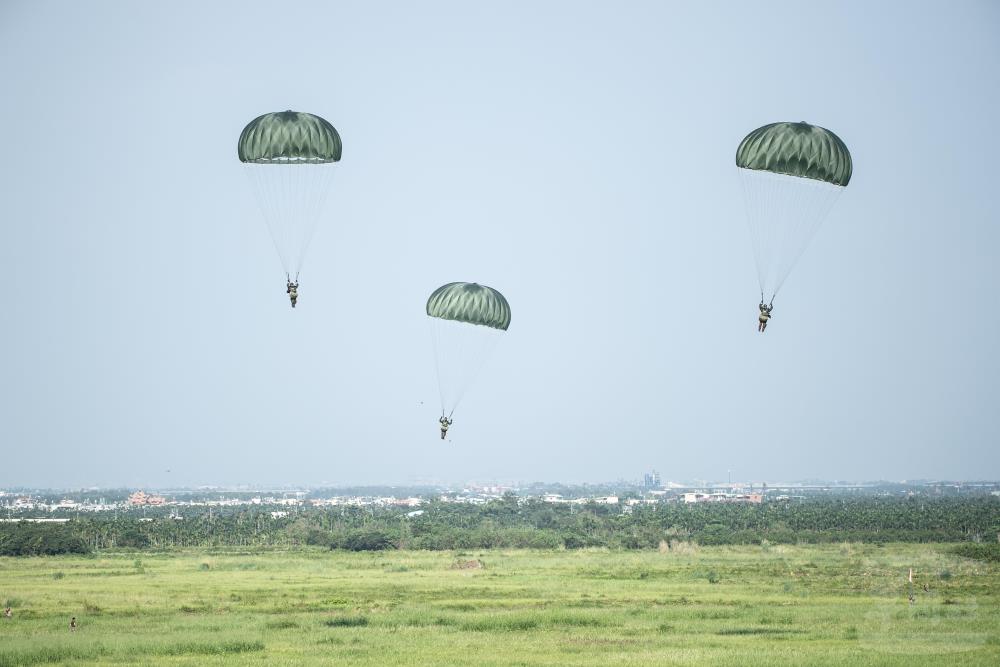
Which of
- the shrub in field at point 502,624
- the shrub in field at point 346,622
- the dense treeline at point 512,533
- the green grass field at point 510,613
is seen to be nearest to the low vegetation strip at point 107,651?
the green grass field at point 510,613

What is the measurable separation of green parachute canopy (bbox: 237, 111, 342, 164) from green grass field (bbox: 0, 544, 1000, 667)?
685 inches

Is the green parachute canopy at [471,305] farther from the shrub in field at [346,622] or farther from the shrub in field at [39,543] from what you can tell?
the shrub in field at [39,543]

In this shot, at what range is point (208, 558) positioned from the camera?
98.9 m

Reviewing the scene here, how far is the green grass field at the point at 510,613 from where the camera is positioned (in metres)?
42.6

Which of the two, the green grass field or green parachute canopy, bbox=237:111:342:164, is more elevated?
green parachute canopy, bbox=237:111:342:164

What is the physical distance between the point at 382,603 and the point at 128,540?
2691 inches

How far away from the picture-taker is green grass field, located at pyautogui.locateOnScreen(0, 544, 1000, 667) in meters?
42.6

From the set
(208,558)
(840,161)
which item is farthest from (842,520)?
(840,161)

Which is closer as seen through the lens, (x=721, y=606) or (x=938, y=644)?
(x=938, y=644)

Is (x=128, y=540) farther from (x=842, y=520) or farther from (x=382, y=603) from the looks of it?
(x=842, y=520)

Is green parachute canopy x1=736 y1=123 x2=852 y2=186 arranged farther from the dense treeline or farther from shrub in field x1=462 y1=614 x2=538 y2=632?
the dense treeline

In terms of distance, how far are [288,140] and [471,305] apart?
1204 cm

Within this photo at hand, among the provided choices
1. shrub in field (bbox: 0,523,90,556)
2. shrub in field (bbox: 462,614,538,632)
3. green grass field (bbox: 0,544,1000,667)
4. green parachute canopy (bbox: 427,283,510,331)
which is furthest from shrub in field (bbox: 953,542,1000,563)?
shrub in field (bbox: 0,523,90,556)

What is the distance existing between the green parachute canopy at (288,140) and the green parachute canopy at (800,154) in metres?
14.6
